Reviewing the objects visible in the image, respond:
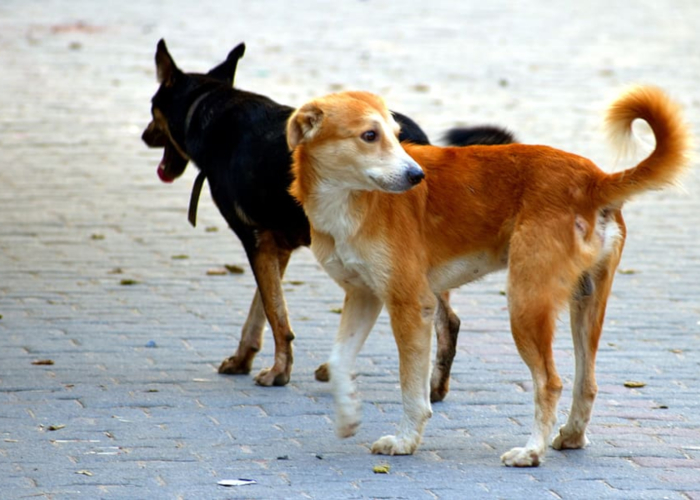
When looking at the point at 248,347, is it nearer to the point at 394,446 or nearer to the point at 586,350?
the point at 394,446

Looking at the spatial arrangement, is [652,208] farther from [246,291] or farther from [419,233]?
[419,233]

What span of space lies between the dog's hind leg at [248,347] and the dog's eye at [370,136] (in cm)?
180

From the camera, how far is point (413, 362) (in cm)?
527

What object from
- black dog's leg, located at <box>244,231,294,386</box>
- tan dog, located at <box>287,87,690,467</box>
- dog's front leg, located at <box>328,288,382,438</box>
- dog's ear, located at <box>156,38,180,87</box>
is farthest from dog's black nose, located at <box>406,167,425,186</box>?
dog's ear, located at <box>156,38,180,87</box>

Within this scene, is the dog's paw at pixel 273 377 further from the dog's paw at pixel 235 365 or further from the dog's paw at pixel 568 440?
the dog's paw at pixel 568 440

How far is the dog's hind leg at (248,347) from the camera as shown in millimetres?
6684

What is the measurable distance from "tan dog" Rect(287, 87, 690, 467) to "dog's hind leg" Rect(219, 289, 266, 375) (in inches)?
53.5

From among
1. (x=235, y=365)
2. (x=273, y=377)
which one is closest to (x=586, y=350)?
(x=273, y=377)

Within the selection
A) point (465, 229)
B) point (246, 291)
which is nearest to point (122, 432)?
point (465, 229)

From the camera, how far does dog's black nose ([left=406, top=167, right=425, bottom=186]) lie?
4973mm

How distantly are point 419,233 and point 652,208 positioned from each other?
20.3 feet

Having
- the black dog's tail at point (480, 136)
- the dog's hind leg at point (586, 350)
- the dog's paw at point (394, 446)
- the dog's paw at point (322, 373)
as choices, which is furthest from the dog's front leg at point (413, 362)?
the black dog's tail at point (480, 136)

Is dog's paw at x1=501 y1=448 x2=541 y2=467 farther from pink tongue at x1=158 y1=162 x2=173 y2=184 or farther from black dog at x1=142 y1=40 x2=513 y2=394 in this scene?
pink tongue at x1=158 y1=162 x2=173 y2=184

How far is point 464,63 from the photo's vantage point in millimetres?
18781
